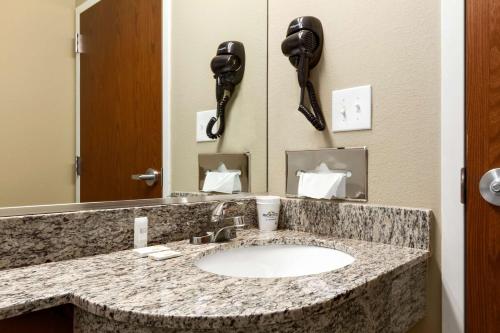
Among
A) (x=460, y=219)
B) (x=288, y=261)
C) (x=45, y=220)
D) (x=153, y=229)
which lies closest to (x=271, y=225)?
(x=288, y=261)

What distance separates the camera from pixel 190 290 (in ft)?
2.02

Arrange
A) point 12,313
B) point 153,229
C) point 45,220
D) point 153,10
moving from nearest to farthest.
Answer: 1. point 12,313
2. point 45,220
3. point 153,229
4. point 153,10

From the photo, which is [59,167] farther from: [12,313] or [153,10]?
[153,10]

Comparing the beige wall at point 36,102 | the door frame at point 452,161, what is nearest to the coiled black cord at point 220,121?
the beige wall at point 36,102

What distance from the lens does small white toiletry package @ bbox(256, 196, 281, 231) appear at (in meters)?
1.16

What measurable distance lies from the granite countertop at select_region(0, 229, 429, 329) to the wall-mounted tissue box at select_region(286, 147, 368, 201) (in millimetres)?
247

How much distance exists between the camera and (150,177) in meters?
1.05

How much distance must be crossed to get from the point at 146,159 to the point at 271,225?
42cm

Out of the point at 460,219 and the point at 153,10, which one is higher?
the point at 153,10

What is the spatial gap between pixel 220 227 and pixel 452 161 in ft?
1.96

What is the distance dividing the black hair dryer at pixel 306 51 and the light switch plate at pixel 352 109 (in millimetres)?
52

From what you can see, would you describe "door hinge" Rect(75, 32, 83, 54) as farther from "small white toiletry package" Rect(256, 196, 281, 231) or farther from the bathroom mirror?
"small white toiletry package" Rect(256, 196, 281, 231)

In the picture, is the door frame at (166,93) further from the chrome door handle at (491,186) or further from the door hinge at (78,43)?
the chrome door handle at (491,186)

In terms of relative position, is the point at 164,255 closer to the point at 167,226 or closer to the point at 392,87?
the point at 167,226
